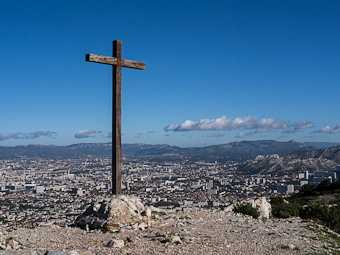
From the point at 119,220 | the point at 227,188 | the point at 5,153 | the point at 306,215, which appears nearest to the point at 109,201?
the point at 119,220

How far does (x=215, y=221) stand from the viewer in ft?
36.2

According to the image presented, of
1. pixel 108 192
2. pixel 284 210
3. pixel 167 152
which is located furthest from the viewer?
pixel 167 152

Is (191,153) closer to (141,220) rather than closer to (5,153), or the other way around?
(5,153)

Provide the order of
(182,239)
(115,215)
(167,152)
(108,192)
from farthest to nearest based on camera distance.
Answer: (167,152) < (108,192) < (115,215) < (182,239)

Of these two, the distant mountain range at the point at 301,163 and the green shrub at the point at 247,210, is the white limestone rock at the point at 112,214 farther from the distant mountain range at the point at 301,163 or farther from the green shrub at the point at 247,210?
the distant mountain range at the point at 301,163

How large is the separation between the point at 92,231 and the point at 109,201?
1.13 metres

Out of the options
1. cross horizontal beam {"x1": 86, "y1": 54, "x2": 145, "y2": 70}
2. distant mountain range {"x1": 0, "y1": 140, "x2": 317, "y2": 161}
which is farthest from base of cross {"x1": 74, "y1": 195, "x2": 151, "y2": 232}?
distant mountain range {"x1": 0, "y1": 140, "x2": 317, "y2": 161}

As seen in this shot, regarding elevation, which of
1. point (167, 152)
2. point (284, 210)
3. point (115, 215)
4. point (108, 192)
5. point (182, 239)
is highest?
point (115, 215)

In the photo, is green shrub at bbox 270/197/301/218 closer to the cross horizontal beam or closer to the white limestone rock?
the white limestone rock

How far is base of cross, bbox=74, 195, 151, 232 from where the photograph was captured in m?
9.69

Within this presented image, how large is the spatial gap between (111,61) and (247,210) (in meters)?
7.21

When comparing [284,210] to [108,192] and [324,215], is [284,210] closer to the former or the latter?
[324,215]

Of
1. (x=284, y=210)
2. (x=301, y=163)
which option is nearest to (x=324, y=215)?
(x=284, y=210)

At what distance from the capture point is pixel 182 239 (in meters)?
8.27
